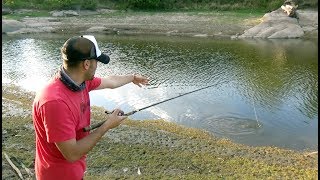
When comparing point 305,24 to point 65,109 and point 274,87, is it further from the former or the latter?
point 65,109

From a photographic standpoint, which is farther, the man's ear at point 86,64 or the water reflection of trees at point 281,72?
the water reflection of trees at point 281,72

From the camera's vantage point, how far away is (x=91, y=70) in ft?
11.9

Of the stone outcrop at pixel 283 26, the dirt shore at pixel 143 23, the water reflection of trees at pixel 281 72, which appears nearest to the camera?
the water reflection of trees at pixel 281 72

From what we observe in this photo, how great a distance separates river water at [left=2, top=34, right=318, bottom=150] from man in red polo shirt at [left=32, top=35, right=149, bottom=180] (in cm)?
807

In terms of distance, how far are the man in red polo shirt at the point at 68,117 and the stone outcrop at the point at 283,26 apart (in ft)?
90.2

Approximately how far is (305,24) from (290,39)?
3.34m

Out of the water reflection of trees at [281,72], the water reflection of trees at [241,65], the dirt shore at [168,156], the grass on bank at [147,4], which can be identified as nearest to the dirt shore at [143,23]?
the grass on bank at [147,4]

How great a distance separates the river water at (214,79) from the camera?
1260cm

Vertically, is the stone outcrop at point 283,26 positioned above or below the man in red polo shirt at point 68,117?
below

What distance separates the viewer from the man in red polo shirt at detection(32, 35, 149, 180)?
10.8 ft

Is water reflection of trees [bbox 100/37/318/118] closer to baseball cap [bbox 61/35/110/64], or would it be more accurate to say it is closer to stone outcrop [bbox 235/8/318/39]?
stone outcrop [bbox 235/8/318/39]

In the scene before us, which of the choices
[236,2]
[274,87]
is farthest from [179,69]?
[236,2]

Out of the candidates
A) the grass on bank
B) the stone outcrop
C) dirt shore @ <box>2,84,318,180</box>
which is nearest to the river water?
the stone outcrop

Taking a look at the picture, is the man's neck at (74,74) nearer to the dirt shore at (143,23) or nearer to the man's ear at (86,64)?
the man's ear at (86,64)
